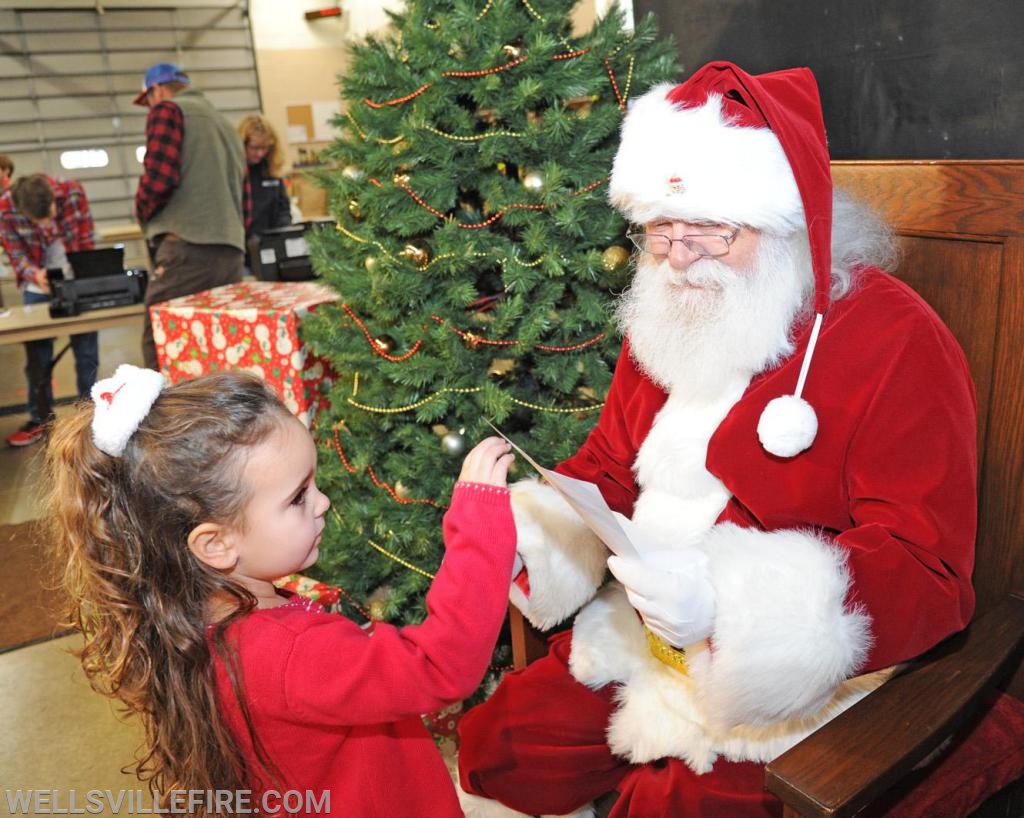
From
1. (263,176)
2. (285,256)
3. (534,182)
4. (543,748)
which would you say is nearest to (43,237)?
(263,176)

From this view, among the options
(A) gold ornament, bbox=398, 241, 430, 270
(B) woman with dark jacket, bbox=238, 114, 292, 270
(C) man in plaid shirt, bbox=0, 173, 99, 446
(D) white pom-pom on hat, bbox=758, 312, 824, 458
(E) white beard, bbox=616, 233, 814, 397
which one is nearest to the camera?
(D) white pom-pom on hat, bbox=758, 312, 824, 458

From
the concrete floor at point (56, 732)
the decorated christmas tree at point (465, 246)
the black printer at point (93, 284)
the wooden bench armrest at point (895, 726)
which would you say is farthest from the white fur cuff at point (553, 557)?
the black printer at point (93, 284)

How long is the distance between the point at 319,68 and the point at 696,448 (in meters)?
11.4

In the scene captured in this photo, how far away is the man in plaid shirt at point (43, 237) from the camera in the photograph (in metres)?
5.72

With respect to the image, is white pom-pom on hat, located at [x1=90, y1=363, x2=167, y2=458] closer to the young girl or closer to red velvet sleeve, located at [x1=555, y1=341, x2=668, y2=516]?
the young girl

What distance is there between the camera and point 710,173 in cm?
150

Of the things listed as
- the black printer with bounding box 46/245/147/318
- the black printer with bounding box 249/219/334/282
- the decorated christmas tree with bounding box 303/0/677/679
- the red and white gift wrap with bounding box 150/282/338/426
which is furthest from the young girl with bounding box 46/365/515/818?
the black printer with bounding box 46/245/147/318

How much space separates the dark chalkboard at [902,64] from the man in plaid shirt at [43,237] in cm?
488

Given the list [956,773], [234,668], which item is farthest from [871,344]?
[234,668]

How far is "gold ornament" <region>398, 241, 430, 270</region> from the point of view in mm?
2135

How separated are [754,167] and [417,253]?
3.03 feet

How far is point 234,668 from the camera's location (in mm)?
1229

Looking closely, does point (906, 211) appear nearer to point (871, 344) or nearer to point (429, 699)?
point (871, 344)

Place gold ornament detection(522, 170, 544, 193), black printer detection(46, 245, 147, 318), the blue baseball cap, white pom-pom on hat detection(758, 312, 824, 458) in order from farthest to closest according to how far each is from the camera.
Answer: black printer detection(46, 245, 147, 318), the blue baseball cap, gold ornament detection(522, 170, 544, 193), white pom-pom on hat detection(758, 312, 824, 458)
